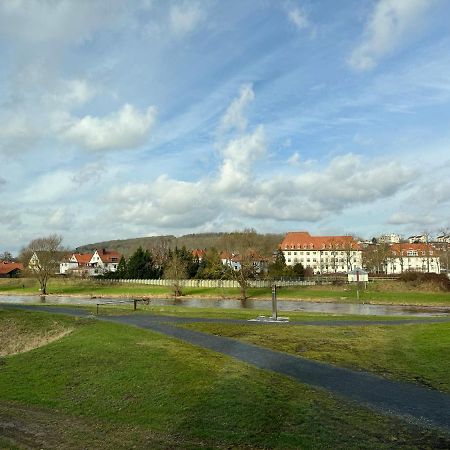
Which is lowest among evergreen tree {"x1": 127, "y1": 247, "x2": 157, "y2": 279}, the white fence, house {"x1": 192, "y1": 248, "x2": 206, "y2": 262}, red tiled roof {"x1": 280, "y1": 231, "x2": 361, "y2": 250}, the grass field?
the white fence

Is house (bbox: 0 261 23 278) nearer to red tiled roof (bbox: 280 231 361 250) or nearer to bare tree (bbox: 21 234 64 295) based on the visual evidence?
bare tree (bbox: 21 234 64 295)

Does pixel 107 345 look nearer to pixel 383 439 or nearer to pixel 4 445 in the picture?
pixel 4 445

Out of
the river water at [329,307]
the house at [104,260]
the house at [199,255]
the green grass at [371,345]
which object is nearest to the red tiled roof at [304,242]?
the house at [199,255]

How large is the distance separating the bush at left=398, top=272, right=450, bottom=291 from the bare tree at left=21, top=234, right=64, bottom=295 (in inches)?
2195

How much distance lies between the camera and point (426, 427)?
8.99 metres

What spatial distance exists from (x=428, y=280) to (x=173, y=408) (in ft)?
193

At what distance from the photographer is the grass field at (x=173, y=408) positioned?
340 inches

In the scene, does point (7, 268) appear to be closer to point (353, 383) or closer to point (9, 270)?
point (9, 270)

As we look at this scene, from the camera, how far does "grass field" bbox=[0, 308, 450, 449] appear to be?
28.3 feet

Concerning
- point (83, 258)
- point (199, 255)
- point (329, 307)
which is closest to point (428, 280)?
point (329, 307)

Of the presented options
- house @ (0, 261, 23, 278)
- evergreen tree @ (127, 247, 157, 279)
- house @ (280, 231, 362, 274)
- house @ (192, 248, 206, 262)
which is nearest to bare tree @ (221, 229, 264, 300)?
evergreen tree @ (127, 247, 157, 279)

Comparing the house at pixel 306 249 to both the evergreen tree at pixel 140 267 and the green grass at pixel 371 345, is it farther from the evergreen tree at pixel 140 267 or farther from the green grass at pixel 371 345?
the green grass at pixel 371 345

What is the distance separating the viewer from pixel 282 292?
214 feet

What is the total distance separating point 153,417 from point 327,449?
12.6 feet
